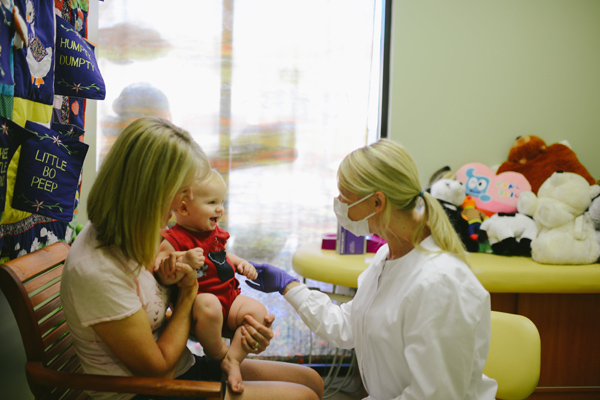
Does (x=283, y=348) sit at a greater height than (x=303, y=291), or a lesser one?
lesser

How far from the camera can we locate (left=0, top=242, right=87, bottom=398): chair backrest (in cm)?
125

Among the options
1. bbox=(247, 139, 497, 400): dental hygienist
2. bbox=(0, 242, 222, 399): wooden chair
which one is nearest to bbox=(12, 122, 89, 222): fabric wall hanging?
bbox=(0, 242, 222, 399): wooden chair

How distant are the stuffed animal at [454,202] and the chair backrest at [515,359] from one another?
1.18 metres

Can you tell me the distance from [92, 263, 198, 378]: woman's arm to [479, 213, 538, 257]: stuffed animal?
80.6 inches

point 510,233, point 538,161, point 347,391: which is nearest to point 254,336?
point 347,391

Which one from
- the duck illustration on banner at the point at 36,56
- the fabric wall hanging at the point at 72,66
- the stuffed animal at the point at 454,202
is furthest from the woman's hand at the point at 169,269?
the stuffed animal at the point at 454,202

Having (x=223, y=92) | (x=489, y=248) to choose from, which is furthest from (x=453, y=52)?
(x=223, y=92)

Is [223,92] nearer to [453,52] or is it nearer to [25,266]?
[453,52]

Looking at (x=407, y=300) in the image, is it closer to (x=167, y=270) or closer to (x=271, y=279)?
(x=271, y=279)

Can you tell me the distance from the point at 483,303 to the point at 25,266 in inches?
54.9

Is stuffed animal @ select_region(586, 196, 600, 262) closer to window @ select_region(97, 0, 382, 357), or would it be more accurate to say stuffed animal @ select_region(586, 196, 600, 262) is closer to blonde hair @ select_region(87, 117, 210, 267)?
window @ select_region(97, 0, 382, 357)

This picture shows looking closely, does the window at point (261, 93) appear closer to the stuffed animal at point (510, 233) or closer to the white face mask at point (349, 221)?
the stuffed animal at point (510, 233)

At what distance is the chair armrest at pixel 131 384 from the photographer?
115cm

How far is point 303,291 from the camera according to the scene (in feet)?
5.48
